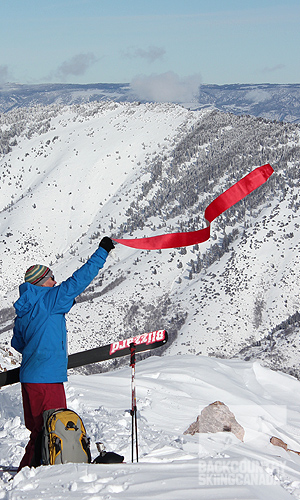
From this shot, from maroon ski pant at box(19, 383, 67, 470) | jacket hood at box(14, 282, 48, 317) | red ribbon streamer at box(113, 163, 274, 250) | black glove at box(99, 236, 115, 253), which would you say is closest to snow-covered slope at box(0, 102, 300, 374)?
red ribbon streamer at box(113, 163, 274, 250)

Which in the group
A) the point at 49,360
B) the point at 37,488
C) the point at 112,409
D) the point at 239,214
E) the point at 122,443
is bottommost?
the point at 239,214

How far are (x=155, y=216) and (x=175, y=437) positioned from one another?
233 feet

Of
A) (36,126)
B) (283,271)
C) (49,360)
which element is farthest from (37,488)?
(36,126)

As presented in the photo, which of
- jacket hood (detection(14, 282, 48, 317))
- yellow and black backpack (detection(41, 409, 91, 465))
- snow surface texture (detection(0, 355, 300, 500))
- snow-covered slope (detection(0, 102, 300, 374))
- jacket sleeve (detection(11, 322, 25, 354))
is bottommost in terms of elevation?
snow-covered slope (detection(0, 102, 300, 374))

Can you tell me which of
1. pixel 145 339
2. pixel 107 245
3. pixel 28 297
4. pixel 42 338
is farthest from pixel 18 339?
pixel 145 339

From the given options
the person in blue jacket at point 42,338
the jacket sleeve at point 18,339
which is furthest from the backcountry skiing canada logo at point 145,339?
the jacket sleeve at point 18,339

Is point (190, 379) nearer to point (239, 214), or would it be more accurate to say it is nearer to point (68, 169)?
point (239, 214)

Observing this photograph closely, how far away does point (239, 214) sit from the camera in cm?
6894

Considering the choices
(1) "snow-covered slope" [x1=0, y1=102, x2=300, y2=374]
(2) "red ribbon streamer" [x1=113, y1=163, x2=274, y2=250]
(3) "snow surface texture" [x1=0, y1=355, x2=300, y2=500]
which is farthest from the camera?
(1) "snow-covered slope" [x1=0, y1=102, x2=300, y2=374]

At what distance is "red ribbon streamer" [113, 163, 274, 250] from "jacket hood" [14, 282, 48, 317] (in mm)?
1284

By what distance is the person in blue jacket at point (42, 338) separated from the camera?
482 cm

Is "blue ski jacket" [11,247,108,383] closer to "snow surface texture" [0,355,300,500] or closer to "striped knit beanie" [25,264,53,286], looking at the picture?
"striped knit beanie" [25,264,53,286]

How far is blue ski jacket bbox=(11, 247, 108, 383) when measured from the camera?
4.81 meters

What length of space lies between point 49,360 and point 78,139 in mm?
95682
